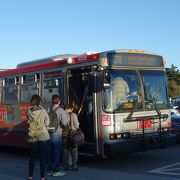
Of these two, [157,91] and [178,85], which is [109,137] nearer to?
[157,91]

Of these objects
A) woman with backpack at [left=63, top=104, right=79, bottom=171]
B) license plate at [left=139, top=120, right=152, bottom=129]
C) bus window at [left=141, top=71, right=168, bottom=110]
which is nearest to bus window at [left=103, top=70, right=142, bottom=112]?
bus window at [left=141, top=71, right=168, bottom=110]

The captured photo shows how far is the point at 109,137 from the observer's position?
11.2 metres

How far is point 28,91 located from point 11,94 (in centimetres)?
103

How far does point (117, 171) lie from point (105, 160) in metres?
1.97

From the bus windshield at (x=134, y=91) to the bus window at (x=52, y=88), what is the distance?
1708 millimetres

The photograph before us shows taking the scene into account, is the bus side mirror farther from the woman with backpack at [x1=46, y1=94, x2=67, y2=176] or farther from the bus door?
the woman with backpack at [x1=46, y1=94, x2=67, y2=176]

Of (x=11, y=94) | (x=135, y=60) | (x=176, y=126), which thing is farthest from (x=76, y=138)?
(x=176, y=126)

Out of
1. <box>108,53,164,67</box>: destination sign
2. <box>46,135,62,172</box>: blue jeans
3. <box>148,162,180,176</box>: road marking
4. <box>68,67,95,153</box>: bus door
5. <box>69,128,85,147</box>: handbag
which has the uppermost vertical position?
<box>108,53,164,67</box>: destination sign

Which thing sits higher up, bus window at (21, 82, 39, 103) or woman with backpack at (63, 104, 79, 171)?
bus window at (21, 82, 39, 103)

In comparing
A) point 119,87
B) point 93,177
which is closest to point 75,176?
point 93,177

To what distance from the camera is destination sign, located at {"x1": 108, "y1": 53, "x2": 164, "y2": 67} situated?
11555 millimetres

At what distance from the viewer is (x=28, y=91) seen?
45.2ft

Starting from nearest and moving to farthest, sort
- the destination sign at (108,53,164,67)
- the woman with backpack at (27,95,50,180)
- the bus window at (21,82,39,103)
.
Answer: the woman with backpack at (27,95,50,180), the destination sign at (108,53,164,67), the bus window at (21,82,39,103)

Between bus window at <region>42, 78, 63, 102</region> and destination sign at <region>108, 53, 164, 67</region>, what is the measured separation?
182 centimetres
